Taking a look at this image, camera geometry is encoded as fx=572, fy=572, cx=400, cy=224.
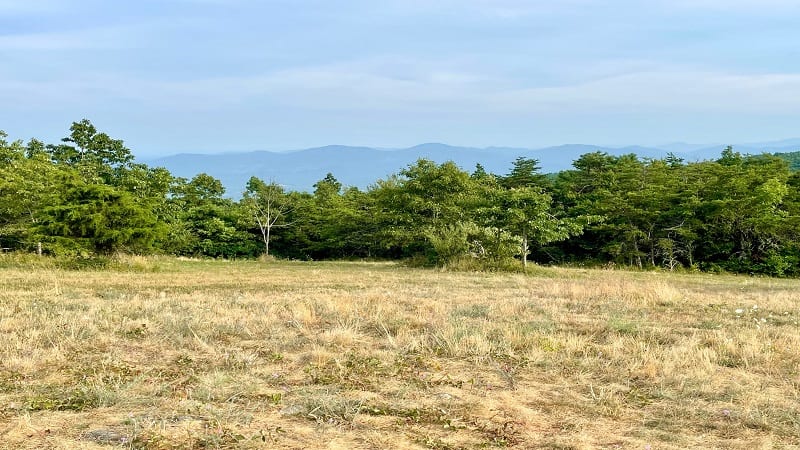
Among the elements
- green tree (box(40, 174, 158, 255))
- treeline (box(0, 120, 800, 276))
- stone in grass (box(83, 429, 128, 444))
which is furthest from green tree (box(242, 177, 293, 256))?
stone in grass (box(83, 429, 128, 444))

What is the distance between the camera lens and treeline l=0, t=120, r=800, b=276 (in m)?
22.9

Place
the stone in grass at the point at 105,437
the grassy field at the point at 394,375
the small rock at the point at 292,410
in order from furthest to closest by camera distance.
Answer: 1. the small rock at the point at 292,410
2. the grassy field at the point at 394,375
3. the stone in grass at the point at 105,437

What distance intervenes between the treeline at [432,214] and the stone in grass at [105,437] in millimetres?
18527

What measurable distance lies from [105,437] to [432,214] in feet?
101

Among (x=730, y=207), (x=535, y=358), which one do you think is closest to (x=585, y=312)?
(x=535, y=358)

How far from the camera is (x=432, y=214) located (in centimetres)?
3488

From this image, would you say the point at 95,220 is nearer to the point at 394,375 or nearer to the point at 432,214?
the point at 394,375

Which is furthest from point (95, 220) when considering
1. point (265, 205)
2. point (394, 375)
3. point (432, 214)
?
point (265, 205)

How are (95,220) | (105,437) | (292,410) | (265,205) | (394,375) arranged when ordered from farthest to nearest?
(265,205) < (95,220) < (394,375) < (292,410) < (105,437)

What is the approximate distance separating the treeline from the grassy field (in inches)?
501

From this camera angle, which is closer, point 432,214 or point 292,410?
point 292,410

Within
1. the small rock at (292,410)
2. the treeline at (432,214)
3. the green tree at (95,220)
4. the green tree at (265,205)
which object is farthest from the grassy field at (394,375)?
the green tree at (265,205)

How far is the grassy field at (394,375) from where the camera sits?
15.2 feet

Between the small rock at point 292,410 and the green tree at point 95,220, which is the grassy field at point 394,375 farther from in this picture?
the green tree at point 95,220
